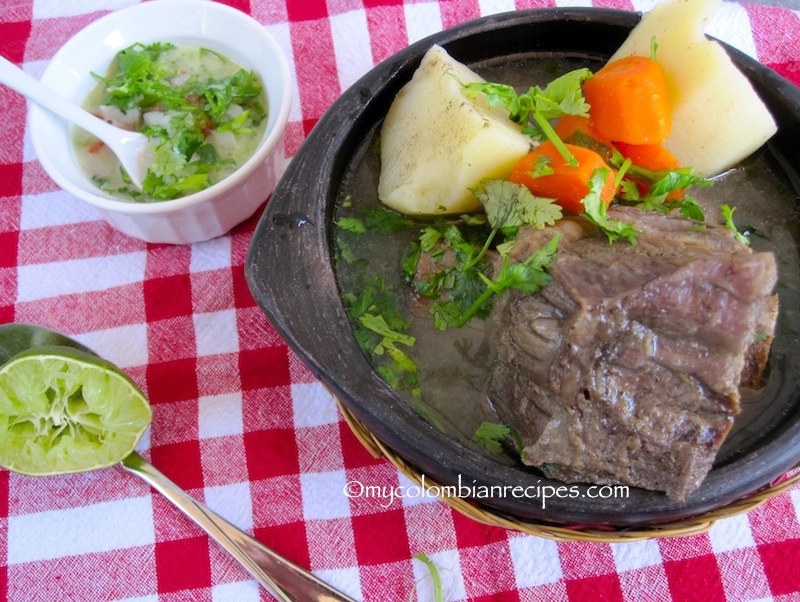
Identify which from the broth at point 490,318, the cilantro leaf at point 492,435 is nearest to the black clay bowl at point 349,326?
the broth at point 490,318

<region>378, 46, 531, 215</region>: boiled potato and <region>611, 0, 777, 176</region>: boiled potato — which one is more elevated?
<region>611, 0, 777, 176</region>: boiled potato

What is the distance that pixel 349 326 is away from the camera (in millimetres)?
1501

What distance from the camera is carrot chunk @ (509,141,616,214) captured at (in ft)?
4.83

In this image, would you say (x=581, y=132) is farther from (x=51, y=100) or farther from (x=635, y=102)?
(x=51, y=100)

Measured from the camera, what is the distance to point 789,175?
5.73 ft

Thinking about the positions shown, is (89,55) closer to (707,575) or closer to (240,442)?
(240,442)

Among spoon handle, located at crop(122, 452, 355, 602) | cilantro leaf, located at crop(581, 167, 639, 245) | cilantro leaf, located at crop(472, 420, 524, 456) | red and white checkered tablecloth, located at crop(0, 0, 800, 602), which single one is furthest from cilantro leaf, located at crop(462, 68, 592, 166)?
spoon handle, located at crop(122, 452, 355, 602)

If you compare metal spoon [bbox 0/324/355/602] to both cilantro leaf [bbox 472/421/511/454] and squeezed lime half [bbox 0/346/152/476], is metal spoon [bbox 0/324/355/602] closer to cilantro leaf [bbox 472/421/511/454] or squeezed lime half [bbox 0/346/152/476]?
squeezed lime half [bbox 0/346/152/476]

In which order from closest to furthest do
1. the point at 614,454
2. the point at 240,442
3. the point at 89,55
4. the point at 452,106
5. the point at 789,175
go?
the point at 614,454, the point at 452,106, the point at 789,175, the point at 240,442, the point at 89,55

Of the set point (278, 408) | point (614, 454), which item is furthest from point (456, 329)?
point (278, 408)

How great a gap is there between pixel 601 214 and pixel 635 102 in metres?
0.28

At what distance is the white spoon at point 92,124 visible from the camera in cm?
191

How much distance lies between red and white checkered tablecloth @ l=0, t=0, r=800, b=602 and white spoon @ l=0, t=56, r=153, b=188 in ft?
A: 0.87

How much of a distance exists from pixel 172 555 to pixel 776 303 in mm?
1508
